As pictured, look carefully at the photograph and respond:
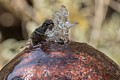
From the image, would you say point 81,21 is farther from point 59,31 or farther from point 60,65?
point 60,65

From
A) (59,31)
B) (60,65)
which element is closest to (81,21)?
(59,31)

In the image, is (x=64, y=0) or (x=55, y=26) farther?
(x=64, y=0)

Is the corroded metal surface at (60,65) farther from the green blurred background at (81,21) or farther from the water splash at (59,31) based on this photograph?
the green blurred background at (81,21)

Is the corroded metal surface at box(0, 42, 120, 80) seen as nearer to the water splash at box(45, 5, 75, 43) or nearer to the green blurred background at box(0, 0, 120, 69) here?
the water splash at box(45, 5, 75, 43)

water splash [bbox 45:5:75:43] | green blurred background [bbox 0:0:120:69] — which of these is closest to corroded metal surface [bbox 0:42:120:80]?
Result: water splash [bbox 45:5:75:43]

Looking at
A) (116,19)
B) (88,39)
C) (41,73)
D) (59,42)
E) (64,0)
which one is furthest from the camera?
(116,19)

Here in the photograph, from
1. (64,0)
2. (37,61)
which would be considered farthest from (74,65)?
(64,0)

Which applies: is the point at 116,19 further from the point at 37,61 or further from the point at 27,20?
the point at 37,61
